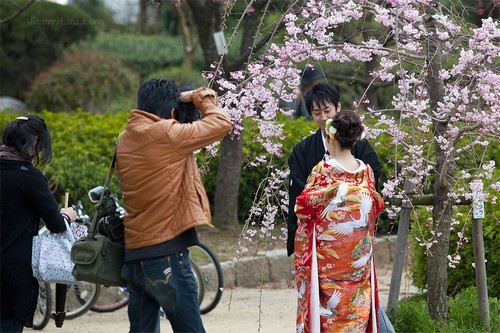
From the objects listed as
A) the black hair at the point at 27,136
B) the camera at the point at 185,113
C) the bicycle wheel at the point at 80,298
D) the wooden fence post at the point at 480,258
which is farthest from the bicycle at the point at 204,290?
the camera at the point at 185,113

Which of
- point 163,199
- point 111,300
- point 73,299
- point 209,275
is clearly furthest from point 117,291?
point 163,199

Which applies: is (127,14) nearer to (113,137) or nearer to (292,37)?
(113,137)

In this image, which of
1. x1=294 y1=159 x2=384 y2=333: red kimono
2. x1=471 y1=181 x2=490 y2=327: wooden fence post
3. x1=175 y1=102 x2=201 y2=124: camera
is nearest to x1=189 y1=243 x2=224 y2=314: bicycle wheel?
x1=471 y1=181 x2=490 y2=327: wooden fence post

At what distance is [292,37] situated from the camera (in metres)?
5.14

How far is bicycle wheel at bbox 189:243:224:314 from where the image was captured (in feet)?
22.4

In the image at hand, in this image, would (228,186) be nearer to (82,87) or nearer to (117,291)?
(117,291)

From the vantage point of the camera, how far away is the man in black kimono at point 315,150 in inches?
180

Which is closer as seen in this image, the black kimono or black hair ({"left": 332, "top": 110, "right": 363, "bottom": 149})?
black hair ({"left": 332, "top": 110, "right": 363, "bottom": 149})

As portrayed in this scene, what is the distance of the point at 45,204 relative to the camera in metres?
4.25

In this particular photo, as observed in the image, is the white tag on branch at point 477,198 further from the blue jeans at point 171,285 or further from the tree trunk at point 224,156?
the tree trunk at point 224,156

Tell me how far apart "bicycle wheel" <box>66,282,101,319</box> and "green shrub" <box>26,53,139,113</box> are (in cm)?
843

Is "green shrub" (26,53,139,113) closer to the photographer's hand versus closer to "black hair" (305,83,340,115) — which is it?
"black hair" (305,83,340,115)

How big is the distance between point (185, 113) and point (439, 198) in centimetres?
196

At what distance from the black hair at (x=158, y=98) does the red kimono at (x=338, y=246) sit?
894 mm
